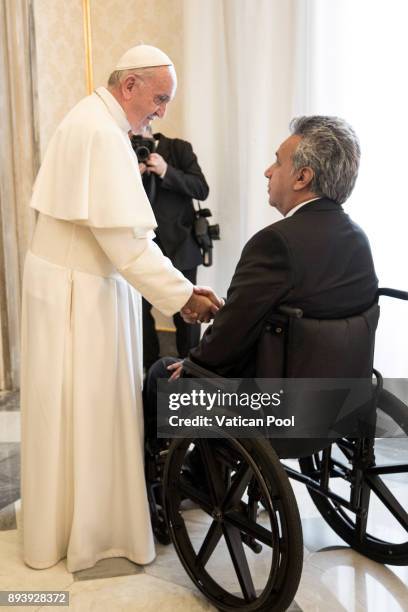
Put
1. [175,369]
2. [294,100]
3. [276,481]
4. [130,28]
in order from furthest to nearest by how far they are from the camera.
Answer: [130,28]
[294,100]
[175,369]
[276,481]

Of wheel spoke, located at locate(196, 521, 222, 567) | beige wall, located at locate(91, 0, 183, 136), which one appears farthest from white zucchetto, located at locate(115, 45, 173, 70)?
beige wall, located at locate(91, 0, 183, 136)

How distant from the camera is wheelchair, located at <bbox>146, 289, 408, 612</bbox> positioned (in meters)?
1.61

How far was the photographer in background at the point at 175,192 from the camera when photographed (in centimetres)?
381

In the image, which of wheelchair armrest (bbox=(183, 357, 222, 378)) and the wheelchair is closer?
the wheelchair

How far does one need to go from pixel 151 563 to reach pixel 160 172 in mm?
2357

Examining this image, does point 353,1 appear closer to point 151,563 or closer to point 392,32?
point 392,32

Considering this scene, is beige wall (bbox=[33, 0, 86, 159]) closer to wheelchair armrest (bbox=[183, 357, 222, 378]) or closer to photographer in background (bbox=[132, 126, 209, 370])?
photographer in background (bbox=[132, 126, 209, 370])

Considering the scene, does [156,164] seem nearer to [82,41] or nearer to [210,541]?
[82,41]

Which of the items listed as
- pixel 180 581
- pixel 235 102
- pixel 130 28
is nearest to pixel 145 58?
pixel 180 581

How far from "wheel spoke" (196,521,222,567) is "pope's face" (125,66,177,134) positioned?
129 cm

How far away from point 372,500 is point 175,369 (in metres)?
1.05

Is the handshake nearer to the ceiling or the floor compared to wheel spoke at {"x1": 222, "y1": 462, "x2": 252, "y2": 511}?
nearer to the ceiling

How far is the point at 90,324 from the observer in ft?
6.56

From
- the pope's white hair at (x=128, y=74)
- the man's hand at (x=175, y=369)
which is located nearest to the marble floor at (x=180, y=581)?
the man's hand at (x=175, y=369)
